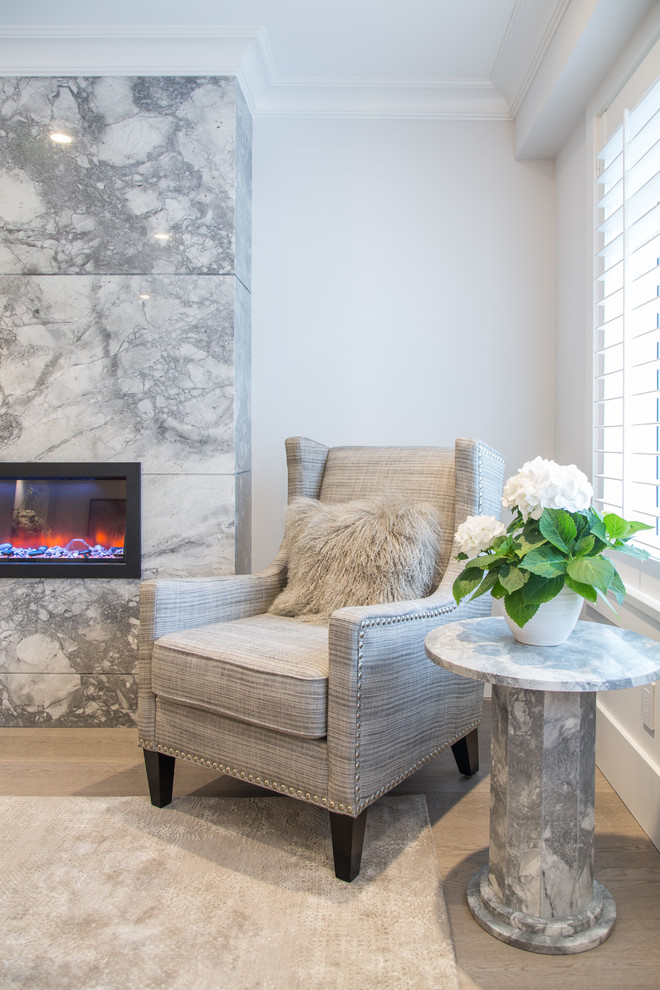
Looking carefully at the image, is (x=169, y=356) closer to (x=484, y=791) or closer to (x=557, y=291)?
(x=557, y=291)

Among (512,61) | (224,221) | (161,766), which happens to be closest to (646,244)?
(512,61)

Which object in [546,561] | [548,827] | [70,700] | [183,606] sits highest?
[546,561]

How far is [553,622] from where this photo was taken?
58.8 inches

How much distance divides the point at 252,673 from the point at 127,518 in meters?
1.17

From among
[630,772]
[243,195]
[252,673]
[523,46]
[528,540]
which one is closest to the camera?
[528,540]

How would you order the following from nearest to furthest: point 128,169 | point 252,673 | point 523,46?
1. point 252,673
2. point 523,46
3. point 128,169

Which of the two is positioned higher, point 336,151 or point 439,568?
point 336,151

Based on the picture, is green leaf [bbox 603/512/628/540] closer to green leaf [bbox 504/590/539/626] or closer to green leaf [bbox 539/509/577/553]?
green leaf [bbox 539/509/577/553]

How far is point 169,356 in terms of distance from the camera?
8.80 ft

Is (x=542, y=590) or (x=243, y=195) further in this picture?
(x=243, y=195)

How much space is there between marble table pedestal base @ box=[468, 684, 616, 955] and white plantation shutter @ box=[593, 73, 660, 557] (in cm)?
69

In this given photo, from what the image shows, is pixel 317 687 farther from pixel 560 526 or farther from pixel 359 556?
pixel 560 526

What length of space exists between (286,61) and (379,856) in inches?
112

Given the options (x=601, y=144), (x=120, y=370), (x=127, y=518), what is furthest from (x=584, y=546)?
(x=120, y=370)
